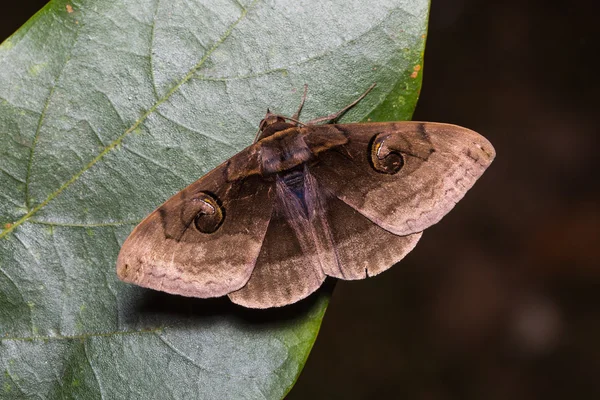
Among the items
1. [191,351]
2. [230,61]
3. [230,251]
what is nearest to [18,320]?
[191,351]

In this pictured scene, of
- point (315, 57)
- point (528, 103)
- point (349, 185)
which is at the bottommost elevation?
point (528, 103)

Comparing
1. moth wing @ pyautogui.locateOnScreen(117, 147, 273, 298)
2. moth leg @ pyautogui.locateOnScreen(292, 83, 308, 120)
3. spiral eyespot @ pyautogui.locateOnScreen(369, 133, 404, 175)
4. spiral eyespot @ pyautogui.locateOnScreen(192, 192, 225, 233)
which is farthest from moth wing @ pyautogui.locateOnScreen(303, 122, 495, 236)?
spiral eyespot @ pyautogui.locateOnScreen(192, 192, 225, 233)

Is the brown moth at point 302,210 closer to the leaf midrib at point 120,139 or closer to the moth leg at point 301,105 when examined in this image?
the moth leg at point 301,105

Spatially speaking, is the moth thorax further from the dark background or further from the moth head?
the dark background

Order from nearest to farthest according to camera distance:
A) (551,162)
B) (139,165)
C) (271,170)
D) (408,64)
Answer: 1. (408,64)
2. (139,165)
3. (271,170)
4. (551,162)

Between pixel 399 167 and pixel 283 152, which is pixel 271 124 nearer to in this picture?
pixel 283 152

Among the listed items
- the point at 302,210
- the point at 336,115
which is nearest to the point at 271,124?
the point at 336,115

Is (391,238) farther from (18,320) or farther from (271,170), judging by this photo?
(18,320)
